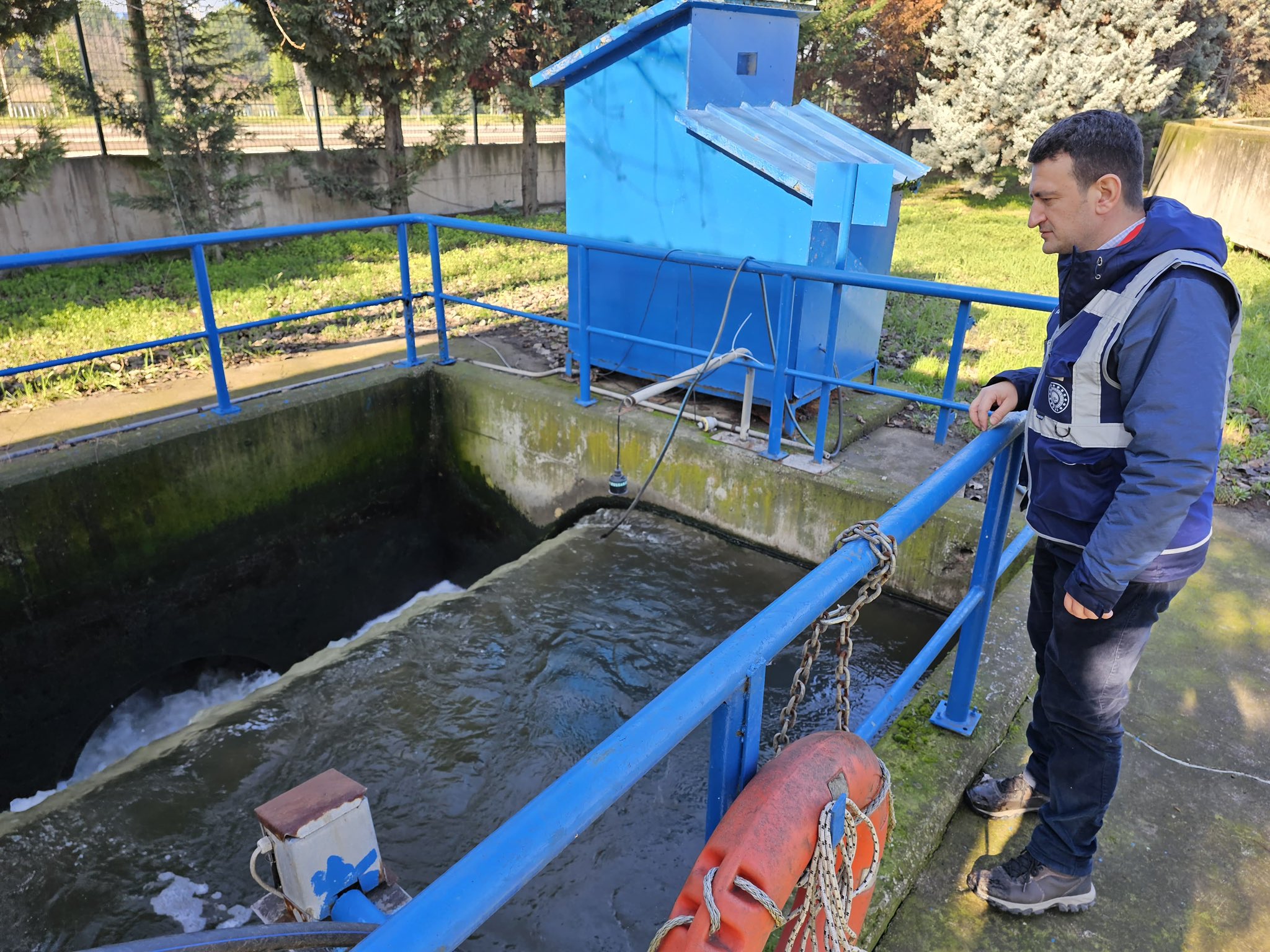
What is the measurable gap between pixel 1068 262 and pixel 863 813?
49.3 inches

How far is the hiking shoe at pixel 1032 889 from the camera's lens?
1.97 m

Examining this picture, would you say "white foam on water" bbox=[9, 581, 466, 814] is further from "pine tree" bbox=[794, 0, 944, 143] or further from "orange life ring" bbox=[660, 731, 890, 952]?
"pine tree" bbox=[794, 0, 944, 143]

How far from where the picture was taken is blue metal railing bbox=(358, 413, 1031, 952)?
34.0 inches

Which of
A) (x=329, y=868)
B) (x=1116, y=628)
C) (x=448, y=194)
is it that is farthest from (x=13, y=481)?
(x=448, y=194)

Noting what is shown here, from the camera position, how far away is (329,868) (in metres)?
1.66

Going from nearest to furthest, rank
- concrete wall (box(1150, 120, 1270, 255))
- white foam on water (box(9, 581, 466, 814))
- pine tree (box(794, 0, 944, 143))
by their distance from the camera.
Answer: white foam on water (box(9, 581, 466, 814))
concrete wall (box(1150, 120, 1270, 255))
pine tree (box(794, 0, 944, 143))

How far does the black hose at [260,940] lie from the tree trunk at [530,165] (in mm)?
13513

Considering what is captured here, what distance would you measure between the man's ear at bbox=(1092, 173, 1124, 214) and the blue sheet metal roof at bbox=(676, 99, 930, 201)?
8.90 feet

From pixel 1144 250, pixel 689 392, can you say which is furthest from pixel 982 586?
Result: pixel 689 392

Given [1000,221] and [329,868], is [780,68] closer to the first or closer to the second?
[329,868]

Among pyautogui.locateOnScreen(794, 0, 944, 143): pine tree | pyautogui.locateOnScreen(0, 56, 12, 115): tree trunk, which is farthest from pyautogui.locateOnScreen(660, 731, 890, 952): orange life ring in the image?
pyautogui.locateOnScreen(794, 0, 944, 143): pine tree

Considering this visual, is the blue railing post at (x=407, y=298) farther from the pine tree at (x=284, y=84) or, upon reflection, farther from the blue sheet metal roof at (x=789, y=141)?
the pine tree at (x=284, y=84)

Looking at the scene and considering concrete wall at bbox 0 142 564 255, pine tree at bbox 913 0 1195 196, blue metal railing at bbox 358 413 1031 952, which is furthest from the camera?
pine tree at bbox 913 0 1195 196

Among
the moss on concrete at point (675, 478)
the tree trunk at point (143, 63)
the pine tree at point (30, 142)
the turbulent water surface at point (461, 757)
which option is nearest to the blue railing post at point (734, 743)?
the turbulent water surface at point (461, 757)
